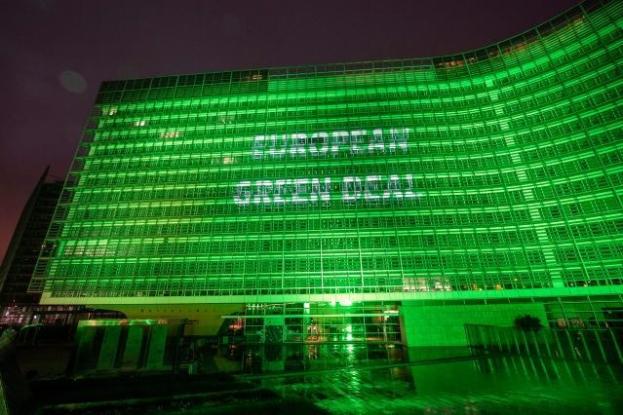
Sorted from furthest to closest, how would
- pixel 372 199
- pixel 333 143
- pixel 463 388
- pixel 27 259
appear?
pixel 27 259 < pixel 333 143 < pixel 372 199 < pixel 463 388

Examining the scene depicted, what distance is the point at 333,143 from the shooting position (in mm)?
46688

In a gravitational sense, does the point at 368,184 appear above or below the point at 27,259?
below

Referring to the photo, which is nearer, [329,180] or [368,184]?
[368,184]

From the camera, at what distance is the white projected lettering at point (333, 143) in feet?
151

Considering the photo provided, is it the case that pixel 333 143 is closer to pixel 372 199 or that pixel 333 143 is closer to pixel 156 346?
pixel 372 199

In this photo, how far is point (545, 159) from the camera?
134ft

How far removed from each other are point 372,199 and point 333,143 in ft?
34.7

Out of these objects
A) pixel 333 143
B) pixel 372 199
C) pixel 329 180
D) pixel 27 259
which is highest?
pixel 333 143

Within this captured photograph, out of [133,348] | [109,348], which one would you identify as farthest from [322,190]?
[109,348]

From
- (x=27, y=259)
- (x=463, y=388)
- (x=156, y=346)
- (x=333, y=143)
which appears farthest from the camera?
(x=27, y=259)

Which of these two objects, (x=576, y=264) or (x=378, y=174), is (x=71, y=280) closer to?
(x=378, y=174)

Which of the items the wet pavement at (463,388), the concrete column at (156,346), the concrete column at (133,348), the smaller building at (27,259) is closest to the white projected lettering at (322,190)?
the wet pavement at (463,388)

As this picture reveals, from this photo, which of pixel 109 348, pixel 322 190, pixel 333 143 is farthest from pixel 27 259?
pixel 109 348

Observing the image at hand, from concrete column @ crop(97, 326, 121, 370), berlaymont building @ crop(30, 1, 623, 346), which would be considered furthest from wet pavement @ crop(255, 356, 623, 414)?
berlaymont building @ crop(30, 1, 623, 346)
